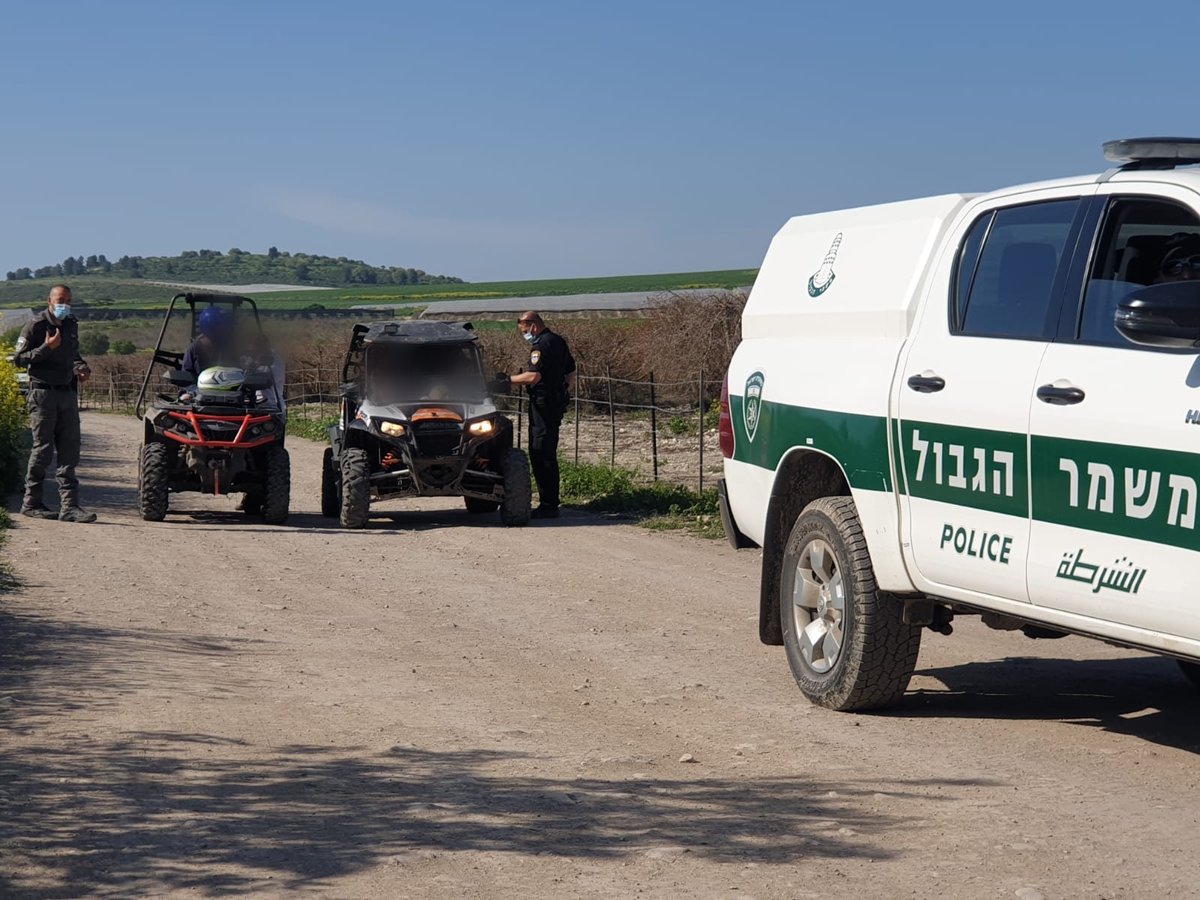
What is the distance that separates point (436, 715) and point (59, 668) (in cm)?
217

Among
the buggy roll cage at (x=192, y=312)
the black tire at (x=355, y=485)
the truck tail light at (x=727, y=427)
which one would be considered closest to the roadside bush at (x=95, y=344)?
the buggy roll cage at (x=192, y=312)

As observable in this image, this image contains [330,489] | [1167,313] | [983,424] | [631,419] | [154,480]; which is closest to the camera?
[1167,313]

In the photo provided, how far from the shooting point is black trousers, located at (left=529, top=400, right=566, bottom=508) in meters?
16.4

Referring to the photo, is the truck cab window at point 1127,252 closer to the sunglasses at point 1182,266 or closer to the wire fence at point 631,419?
the sunglasses at point 1182,266

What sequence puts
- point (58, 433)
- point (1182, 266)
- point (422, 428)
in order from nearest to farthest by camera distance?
point (1182, 266), point (58, 433), point (422, 428)

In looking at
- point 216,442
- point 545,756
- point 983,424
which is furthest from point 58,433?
point 983,424

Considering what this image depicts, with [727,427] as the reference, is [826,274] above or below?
above

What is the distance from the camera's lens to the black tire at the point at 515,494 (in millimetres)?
15289

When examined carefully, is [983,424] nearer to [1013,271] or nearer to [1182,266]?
[1013,271]

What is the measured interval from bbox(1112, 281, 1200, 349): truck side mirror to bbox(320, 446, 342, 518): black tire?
11897mm

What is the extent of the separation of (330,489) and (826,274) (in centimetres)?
975

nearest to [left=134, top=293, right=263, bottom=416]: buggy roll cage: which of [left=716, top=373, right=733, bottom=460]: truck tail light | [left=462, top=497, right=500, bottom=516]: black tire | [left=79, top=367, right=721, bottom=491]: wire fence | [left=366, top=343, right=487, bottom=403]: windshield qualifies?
[left=79, top=367, right=721, bottom=491]: wire fence

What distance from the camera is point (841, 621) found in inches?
276

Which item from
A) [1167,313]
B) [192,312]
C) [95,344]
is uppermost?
[192,312]
